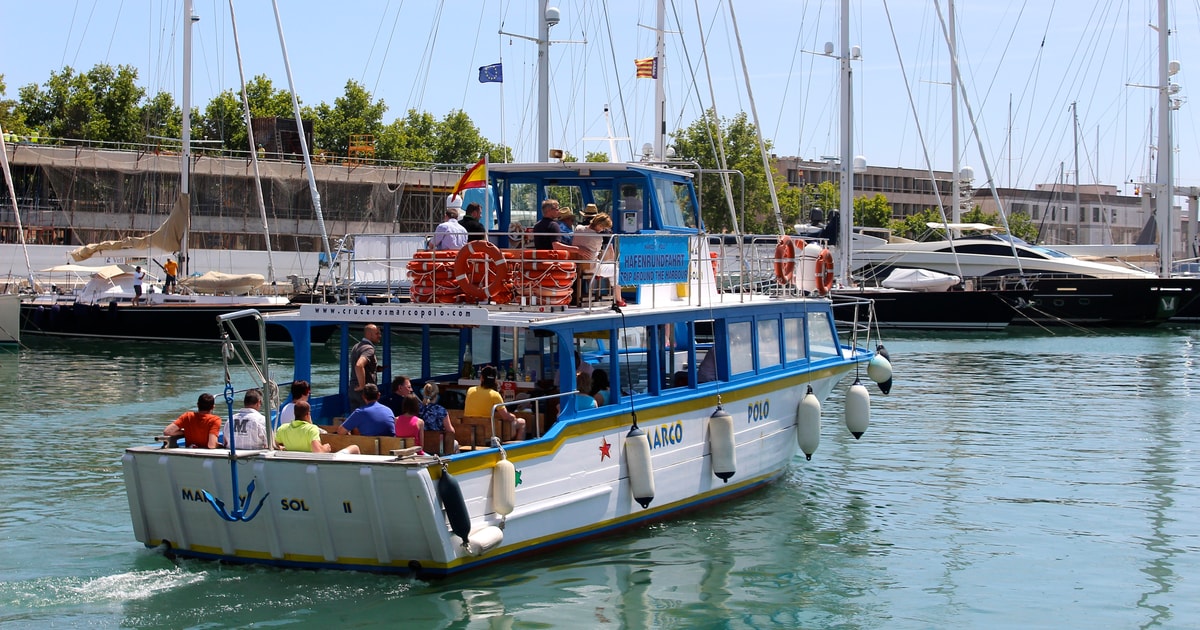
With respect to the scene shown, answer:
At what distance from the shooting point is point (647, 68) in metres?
28.4

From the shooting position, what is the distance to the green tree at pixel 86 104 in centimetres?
6656

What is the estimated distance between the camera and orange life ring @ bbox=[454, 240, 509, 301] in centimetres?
1170

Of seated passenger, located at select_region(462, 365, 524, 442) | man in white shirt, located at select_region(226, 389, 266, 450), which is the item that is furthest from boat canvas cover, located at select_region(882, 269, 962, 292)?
man in white shirt, located at select_region(226, 389, 266, 450)

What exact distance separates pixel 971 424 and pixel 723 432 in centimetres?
959

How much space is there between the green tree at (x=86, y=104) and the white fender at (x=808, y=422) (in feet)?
192

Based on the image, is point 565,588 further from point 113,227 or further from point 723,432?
point 113,227

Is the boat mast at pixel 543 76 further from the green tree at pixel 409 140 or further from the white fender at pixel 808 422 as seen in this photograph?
the green tree at pixel 409 140

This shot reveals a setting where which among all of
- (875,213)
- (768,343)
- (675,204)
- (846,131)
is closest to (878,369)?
(768,343)

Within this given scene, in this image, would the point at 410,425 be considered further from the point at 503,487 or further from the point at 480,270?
the point at 480,270

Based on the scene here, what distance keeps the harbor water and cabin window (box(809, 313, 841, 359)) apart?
1.64 m

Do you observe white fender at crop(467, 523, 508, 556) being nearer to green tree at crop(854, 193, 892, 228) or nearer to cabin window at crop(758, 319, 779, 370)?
cabin window at crop(758, 319, 779, 370)

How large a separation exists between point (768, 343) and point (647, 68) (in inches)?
599

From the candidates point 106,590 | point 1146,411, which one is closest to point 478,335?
point 106,590

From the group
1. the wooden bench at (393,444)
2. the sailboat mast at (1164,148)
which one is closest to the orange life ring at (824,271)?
the wooden bench at (393,444)
